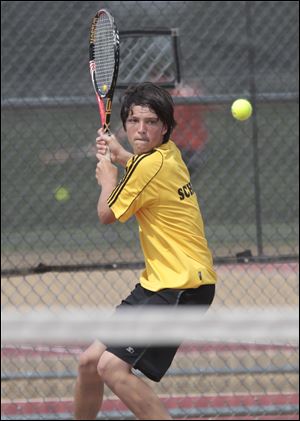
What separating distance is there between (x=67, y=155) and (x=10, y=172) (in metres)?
0.31

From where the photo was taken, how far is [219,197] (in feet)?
18.4

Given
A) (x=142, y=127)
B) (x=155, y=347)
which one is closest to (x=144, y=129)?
(x=142, y=127)

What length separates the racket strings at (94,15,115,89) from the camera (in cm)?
381

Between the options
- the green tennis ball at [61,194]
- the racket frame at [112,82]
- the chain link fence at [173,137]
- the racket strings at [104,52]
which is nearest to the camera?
the racket frame at [112,82]

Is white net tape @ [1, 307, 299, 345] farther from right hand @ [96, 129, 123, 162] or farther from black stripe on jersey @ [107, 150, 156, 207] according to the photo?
A: right hand @ [96, 129, 123, 162]

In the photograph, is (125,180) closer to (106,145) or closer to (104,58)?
(106,145)

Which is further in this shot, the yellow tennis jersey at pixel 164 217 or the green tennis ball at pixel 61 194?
the green tennis ball at pixel 61 194

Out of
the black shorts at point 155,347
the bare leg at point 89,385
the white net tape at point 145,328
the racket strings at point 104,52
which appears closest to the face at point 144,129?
the racket strings at point 104,52

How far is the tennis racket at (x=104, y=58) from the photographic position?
12.3 feet

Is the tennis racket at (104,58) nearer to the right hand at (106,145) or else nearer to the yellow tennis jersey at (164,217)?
the right hand at (106,145)

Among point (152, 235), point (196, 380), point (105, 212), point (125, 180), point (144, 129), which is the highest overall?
point (144, 129)

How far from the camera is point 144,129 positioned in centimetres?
347

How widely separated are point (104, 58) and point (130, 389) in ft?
4.30

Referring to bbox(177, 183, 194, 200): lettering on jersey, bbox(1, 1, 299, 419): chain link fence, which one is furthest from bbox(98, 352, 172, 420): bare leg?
bbox(1, 1, 299, 419): chain link fence
